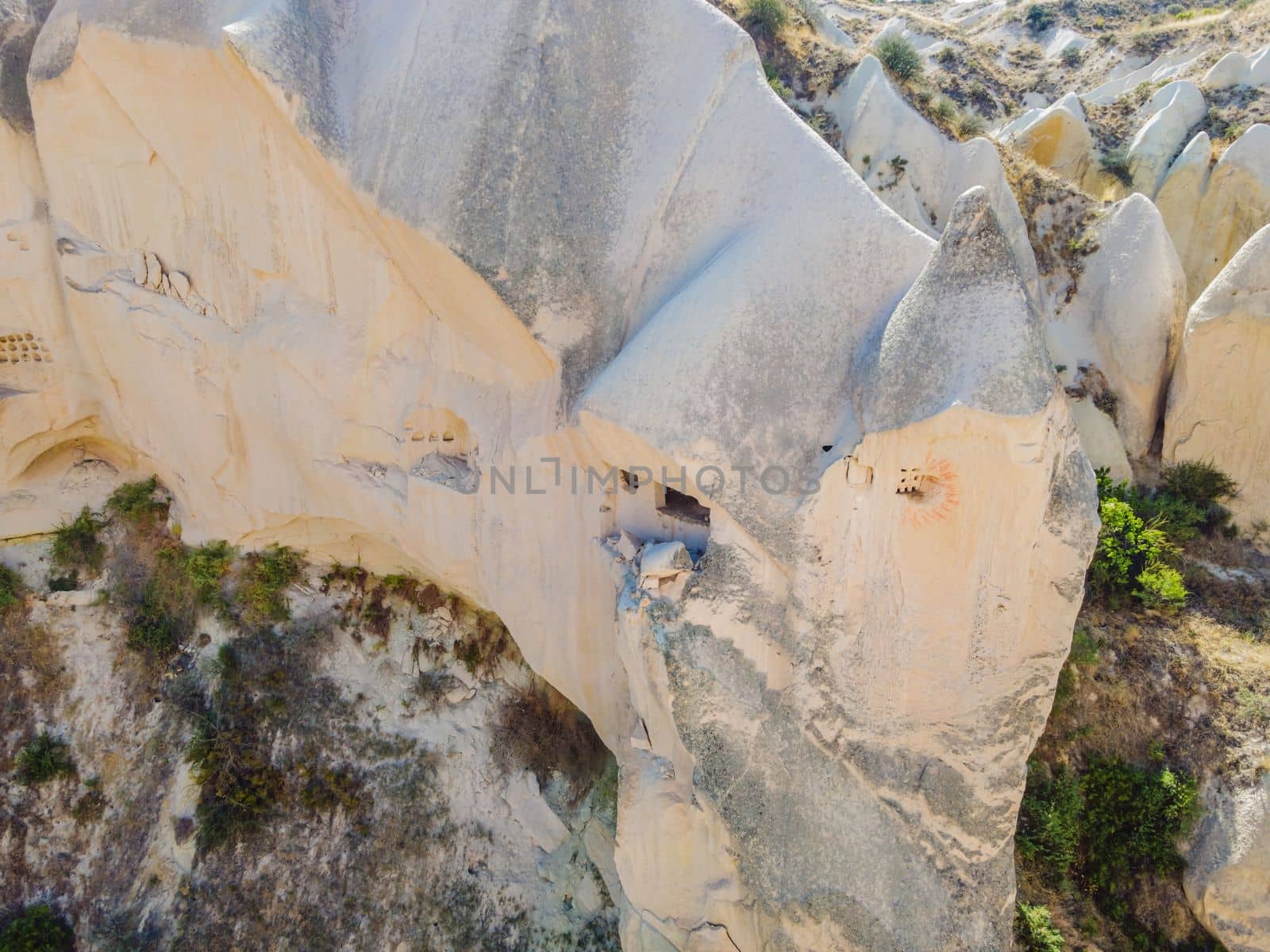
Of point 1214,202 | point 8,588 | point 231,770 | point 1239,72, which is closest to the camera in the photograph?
point 231,770

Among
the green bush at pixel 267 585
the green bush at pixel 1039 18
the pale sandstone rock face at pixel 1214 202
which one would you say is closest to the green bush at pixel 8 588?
the green bush at pixel 267 585

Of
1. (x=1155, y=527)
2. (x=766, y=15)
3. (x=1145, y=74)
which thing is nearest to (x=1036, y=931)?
(x=1155, y=527)

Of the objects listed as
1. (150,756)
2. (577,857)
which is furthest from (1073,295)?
(150,756)

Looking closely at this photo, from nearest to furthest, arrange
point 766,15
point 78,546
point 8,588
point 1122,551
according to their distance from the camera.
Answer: point 1122,551 < point 8,588 < point 78,546 < point 766,15

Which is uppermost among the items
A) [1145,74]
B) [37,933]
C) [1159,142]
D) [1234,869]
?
[1145,74]

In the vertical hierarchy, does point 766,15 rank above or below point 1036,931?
above

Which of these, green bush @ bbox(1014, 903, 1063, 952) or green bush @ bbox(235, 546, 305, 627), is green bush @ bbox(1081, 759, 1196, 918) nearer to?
green bush @ bbox(1014, 903, 1063, 952)

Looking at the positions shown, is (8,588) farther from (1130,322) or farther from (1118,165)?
(1118,165)
